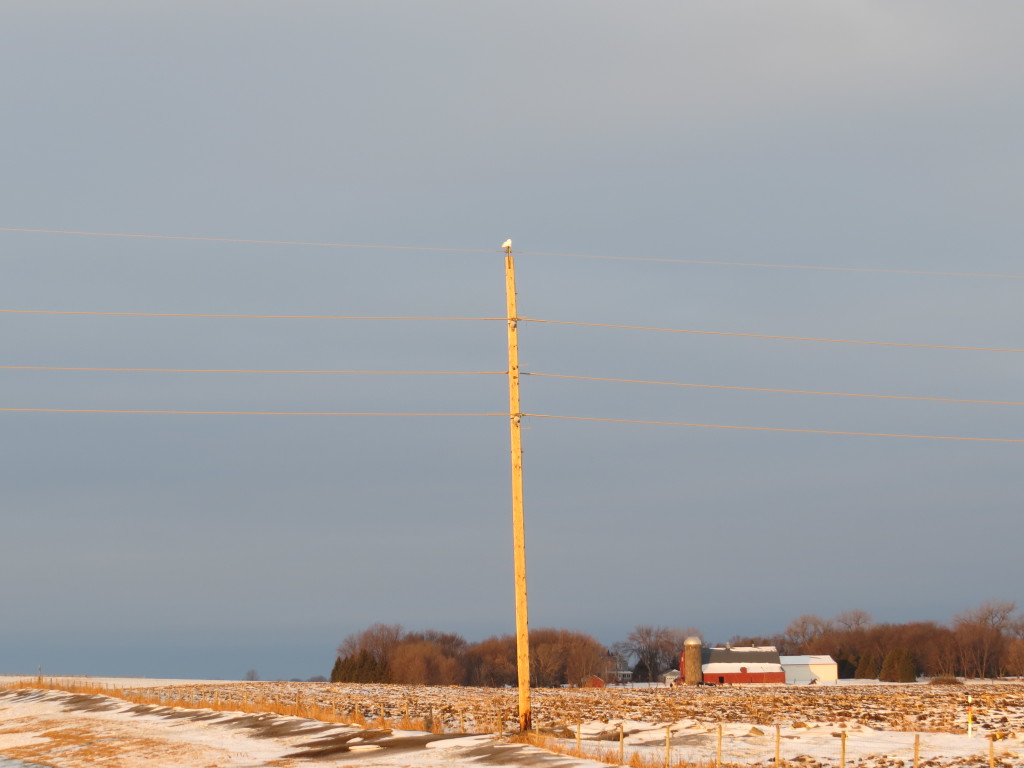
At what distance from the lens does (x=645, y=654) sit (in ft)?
615

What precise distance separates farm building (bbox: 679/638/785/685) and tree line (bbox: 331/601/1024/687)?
518 centimetres

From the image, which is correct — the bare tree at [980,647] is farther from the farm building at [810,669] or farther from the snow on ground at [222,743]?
the snow on ground at [222,743]

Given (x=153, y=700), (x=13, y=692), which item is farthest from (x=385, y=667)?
(x=153, y=700)

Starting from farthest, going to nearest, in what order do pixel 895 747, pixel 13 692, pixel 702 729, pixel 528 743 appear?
pixel 13 692 → pixel 702 729 → pixel 895 747 → pixel 528 743

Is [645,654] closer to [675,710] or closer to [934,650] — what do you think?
[934,650]

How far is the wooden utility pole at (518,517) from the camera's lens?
32.2m

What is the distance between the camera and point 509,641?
175 metres

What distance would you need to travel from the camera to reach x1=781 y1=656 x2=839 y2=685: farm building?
492ft

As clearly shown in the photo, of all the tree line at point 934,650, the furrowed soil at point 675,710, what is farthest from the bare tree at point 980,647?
the furrowed soil at point 675,710

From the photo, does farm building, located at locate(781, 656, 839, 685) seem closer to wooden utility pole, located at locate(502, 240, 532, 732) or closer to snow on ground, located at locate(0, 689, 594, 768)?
snow on ground, located at locate(0, 689, 594, 768)

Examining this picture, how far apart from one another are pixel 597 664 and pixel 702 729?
121 meters

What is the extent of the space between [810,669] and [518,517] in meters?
131

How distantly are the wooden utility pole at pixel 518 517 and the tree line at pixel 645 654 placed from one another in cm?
10718

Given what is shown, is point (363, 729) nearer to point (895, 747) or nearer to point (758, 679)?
point (895, 747)
